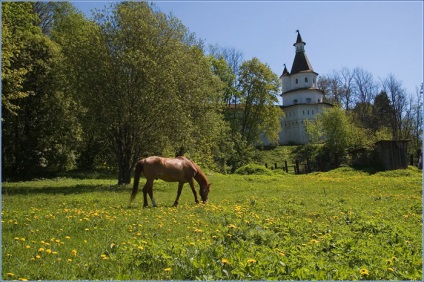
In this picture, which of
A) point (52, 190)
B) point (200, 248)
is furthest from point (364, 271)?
point (52, 190)

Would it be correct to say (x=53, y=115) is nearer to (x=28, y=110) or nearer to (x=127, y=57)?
(x=28, y=110)

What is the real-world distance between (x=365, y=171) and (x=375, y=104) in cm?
4764

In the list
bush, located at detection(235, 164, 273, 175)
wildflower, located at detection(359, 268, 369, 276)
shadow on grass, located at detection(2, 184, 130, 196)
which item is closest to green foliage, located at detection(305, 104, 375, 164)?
bush, located at detection(235, 164, 273, 175)

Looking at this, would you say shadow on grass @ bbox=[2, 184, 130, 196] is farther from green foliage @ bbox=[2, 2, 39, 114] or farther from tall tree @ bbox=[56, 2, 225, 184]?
green foliage @ bbox=[2, 2, 39, 114]

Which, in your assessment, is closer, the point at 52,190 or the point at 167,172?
the point at 167,172

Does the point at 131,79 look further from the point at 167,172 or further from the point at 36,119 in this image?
the point at 36,119

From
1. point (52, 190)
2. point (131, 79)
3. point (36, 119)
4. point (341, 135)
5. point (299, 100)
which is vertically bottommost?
point (52, 190)

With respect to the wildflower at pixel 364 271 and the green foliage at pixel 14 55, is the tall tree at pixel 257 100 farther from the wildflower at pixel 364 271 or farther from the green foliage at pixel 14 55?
the wildflower at pixel 364 271

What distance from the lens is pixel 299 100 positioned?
94.6m

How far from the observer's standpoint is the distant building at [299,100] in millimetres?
91562

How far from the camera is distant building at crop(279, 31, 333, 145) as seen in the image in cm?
9156

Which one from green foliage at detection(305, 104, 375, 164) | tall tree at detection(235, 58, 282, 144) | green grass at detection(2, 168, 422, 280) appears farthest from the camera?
tall tree at detection(235, 58, 282, 144)

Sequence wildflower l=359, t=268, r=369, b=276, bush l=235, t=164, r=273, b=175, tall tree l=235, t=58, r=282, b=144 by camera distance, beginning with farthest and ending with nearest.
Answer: tall tree l=235, t=58, r=282, b=144 < bush l=235, t=164, r=273, b=175 < wildflower l=359, t=268, r=369, b=276

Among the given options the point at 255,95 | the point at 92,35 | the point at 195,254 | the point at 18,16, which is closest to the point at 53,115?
the point at 18,16
